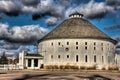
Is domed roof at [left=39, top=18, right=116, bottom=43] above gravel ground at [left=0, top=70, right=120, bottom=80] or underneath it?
above

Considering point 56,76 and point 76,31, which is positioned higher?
point 76,31

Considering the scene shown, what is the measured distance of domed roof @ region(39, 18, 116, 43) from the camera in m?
77.9

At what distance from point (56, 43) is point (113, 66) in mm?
17858

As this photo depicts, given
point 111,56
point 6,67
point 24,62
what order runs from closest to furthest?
point 6,67
point 24,62
point 111,56

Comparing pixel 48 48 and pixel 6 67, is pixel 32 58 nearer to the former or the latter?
pixel 48 48

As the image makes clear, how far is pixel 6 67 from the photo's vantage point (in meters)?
67.6

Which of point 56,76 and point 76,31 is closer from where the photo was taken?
point 56,76

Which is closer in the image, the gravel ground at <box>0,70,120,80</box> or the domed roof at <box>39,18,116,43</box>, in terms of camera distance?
the gravel ground at <box>0,70,120,80</box>

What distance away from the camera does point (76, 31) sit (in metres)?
79.7

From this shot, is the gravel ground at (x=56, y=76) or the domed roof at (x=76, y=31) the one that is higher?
the domed roof at (x=76, y=31)

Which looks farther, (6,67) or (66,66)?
(66,66)

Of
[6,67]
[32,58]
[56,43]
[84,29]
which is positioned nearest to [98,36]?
[84,29]

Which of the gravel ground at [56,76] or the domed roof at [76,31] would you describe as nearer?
the gravel ground at [56,76]

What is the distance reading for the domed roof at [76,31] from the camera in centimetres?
7788
